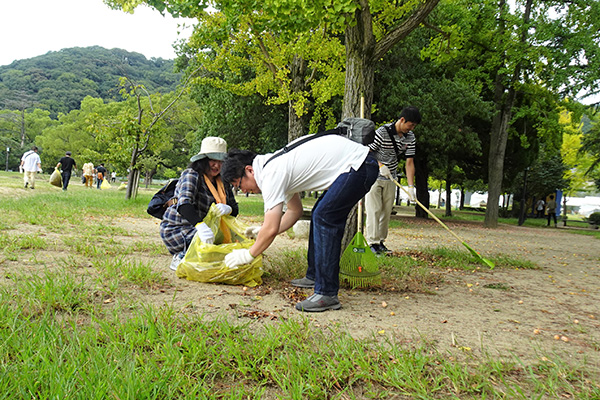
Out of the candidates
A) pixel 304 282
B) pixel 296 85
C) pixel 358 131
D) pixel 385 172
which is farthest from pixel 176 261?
pixel 296 85

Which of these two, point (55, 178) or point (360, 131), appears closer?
point (360, 131)

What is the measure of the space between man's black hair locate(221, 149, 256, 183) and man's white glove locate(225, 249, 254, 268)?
21.3 inches

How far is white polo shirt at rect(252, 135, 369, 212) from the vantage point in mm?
2783

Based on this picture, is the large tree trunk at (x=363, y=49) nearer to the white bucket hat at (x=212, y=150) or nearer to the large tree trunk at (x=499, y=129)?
the white bucket hat at (x=212, y=150)

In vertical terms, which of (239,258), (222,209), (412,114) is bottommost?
(239,258)

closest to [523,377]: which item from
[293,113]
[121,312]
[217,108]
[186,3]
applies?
[121,312]

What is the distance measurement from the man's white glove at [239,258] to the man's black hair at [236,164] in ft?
1.77

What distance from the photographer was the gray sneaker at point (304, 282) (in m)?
3.58

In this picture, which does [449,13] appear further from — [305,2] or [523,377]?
[523,377]

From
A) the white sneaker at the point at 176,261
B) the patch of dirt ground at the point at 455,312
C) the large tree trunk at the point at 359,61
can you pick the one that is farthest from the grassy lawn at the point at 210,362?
the large tree trunk at the point at 359,61

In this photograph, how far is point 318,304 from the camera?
9.34 feet

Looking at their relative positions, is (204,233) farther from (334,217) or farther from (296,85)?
(296,85)

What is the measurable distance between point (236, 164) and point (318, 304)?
1.15 metres

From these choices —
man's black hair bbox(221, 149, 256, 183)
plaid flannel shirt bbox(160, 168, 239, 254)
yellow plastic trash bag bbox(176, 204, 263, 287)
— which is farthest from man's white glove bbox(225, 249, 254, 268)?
plaid flannel shirt bbox(160, 168, 239, 254)
